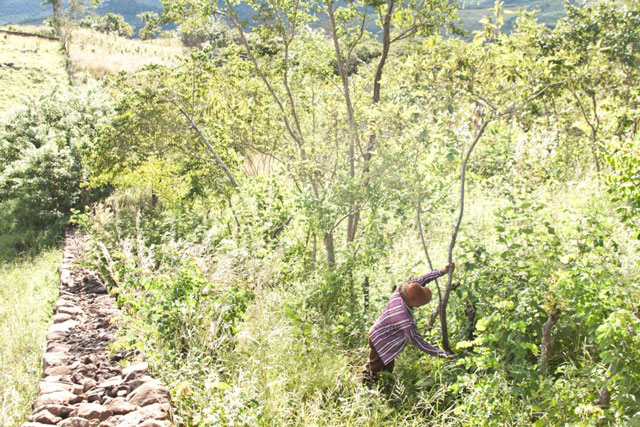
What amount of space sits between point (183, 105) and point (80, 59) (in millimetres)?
27069

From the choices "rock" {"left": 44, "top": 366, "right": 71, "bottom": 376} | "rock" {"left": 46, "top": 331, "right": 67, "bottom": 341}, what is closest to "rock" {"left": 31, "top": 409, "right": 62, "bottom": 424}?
"rock" {"left": 44, "top": 366, "right": 71, "bottom": 376}

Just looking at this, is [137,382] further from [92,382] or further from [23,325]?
[23,325]

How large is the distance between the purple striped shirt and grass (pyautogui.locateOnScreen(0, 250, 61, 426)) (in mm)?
2664

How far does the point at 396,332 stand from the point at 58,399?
2607 millimetres

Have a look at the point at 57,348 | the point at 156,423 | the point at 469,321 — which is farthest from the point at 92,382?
the point at 469,321

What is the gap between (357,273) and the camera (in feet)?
17.5

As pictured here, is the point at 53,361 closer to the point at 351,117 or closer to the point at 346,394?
the point at 346,394

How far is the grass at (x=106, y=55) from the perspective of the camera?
27406 mm

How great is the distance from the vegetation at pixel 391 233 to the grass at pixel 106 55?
62.3ft

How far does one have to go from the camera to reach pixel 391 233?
5.23 m

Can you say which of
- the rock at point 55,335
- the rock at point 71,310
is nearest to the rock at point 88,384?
the rock at point 55,335

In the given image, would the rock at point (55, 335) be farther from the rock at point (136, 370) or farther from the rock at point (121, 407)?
the rock at point (121, 407)

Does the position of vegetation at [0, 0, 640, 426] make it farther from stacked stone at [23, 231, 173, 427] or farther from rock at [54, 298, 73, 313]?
rock at [54, 298, 73, 313]

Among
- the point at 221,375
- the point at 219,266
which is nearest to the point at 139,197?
the point at 219,266
